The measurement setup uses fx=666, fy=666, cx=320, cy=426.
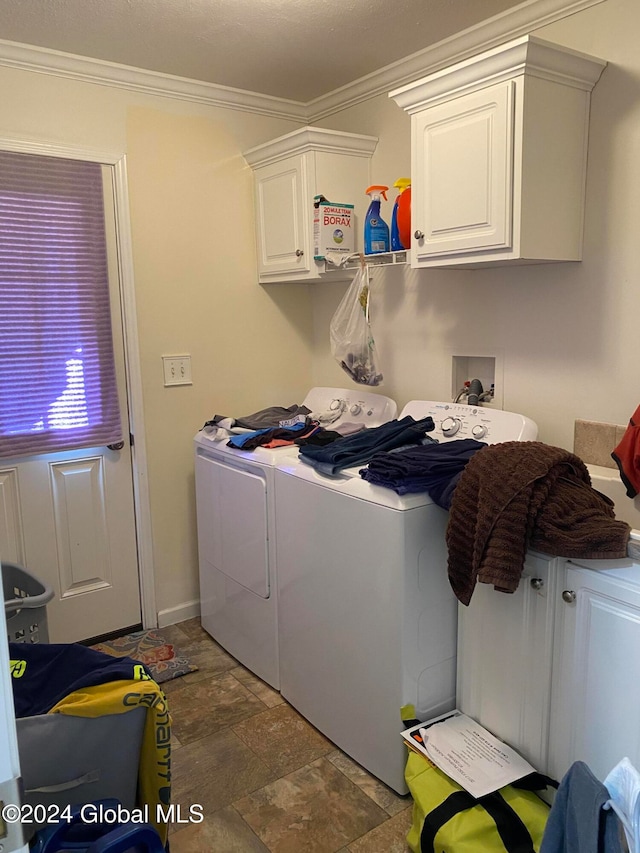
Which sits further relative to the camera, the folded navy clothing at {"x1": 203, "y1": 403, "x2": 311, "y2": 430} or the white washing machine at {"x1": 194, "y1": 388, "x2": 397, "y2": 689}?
the folded navy clothing at {"x1": 203, "y1": 403, "x2": 311, "y2": 430}

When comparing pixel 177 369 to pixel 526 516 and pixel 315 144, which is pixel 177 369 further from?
pixel 526 516

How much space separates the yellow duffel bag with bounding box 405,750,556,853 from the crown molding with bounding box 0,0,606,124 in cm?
228

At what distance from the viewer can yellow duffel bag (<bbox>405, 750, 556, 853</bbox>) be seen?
1.58 m

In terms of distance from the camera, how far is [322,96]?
122 inches

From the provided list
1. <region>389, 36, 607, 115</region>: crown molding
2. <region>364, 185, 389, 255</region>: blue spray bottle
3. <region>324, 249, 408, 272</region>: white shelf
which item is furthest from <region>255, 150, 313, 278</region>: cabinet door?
<region>389, 36, 607, 115</region>: crown molding

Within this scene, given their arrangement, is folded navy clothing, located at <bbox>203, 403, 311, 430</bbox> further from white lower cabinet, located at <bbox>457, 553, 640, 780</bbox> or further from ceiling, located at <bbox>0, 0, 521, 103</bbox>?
ceiling, located at <bbox>0, 0, 521, 103</bbox>

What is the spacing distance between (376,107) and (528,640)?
7.42 feet

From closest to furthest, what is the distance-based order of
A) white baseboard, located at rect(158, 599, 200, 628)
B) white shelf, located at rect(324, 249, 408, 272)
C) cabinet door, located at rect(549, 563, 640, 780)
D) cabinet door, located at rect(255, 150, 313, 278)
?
cabinet door, located at rect(549, 563, 640, 780)
white shelf, located at rect(324, 249, 408, 272)
cabinet door, located at rect(255, 150, 313, 278)
white baseboard, located at rect(158, 599, 200, 628)

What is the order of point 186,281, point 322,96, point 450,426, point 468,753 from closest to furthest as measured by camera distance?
1. point 468,753
2. point 450,426
3. point 186,281
4. point 322,96

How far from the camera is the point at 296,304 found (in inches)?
132

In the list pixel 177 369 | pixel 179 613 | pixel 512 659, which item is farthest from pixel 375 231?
pixel 179 613

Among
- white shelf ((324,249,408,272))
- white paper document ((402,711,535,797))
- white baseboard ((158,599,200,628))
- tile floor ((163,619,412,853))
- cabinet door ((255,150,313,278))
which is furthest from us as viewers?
white baseboard ((158,599,200,628))

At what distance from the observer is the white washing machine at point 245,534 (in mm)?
2481

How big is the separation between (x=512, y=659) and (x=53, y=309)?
6.92 ft
